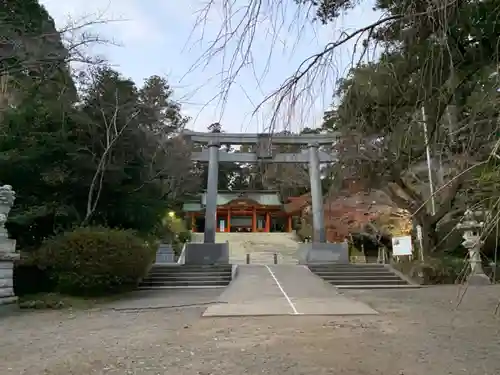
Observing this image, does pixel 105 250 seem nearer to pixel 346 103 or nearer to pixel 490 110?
pixel 346 103

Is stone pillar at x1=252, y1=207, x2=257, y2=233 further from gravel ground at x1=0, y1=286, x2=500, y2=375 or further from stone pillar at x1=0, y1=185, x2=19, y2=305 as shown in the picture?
gravel ground at x1=0, y1=286, x2=500, y2=375

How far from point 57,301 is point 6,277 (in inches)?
46.6

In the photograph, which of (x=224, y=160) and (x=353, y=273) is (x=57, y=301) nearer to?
(x=353, y=273)

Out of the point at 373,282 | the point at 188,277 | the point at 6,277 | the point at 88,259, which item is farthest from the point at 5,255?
the point at 373,282

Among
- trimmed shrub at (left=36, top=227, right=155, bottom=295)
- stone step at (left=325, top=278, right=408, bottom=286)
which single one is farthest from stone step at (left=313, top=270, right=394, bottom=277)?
trimmed shrub at (left=36, top=227, right=155, bottom=295)

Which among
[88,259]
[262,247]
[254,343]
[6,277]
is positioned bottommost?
[254,343]

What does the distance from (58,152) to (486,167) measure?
11.2 meters

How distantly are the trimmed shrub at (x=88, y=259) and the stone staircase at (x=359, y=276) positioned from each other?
5.68m

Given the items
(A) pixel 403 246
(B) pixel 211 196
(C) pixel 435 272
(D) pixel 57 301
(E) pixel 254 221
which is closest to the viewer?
(D) pixel 57 301

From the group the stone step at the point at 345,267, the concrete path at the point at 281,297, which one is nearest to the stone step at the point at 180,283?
the concrete path at the point at 281,297

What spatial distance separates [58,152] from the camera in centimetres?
1123

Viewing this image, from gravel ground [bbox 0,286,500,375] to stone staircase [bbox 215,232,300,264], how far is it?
14.6m

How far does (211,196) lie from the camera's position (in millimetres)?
17062

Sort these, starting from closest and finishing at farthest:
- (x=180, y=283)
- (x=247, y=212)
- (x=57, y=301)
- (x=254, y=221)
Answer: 1. (x=57, y=301)
2. (x=180, y=283)
3. (x=254, y=221)
4. (x=247, y=212)
